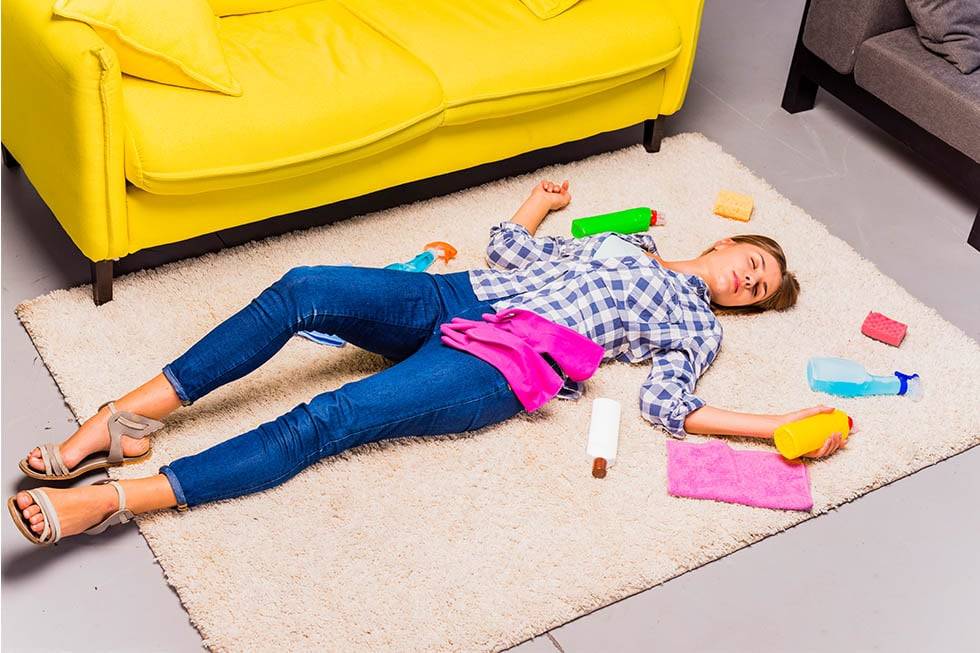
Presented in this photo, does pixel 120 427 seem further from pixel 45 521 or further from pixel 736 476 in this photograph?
pixel 736 476

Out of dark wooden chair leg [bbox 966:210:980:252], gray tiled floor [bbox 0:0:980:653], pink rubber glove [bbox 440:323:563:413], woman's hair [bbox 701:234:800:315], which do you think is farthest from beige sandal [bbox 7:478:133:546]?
dark wooden chair leg [bbox 966:210:980:252]

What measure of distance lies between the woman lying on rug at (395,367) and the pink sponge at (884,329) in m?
0.29

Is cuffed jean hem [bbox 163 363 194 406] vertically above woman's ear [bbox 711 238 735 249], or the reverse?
woman's ear [bbox 711 238 735 249]

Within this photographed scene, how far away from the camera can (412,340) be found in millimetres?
2355

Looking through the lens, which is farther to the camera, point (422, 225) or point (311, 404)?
point (422, 225)

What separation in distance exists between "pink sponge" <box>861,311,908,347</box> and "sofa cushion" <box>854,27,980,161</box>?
0.63m

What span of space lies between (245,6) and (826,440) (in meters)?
1.79

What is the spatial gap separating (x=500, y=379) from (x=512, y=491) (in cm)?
22

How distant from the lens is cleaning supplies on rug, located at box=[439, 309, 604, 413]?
2.27m

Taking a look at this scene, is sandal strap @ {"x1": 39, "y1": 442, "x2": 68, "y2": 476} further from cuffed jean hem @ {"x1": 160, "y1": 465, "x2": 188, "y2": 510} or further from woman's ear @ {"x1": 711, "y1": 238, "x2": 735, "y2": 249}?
woman's ear @ {"x1": 711, "y1": 238, "x2": 735, "y2": 249}

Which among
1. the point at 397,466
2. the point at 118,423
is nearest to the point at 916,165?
the point at 397,466

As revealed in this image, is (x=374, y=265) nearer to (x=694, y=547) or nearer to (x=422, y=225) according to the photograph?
(x=422, y=225)

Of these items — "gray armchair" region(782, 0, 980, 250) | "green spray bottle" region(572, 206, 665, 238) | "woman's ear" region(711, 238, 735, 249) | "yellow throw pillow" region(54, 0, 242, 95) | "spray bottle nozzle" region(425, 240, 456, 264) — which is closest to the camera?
"yellow throw pillow" region(54, 0, 242, 95)

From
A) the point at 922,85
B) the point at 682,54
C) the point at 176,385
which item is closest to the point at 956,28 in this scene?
the point at 922,85
